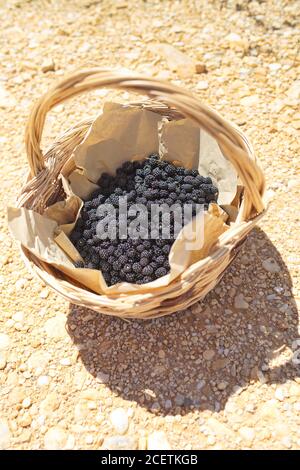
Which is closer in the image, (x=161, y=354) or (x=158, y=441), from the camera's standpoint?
(x=158, y=441)

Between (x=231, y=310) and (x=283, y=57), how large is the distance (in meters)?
1.23

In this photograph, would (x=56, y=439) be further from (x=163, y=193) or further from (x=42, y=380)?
(x=163, y=193)

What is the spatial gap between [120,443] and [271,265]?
2.35 ft

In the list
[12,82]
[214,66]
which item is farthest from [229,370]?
[12,82]

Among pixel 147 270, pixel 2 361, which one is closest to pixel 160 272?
pixel 147 270

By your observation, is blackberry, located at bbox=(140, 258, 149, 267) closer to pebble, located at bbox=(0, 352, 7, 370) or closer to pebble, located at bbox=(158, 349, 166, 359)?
pebble, located at bbox=(158, 349, 166, 359)

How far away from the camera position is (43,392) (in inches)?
62.0

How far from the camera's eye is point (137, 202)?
163cm

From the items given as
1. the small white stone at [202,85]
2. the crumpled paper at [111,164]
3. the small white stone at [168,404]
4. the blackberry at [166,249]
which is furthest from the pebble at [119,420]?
the small white stone at [202,85]

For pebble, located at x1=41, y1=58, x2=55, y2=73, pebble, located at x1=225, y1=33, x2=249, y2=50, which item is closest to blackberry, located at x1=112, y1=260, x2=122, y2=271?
pebble, located at x1=41, y1=58, x2=55, y2=73

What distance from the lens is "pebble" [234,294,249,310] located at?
1.65 metres

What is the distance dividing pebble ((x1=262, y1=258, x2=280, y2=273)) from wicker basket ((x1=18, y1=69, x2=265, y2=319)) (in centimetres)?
31

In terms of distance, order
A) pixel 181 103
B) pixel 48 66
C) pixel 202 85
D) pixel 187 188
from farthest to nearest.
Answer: pixel 48 66 < pixel 202 85 < pixel 187 188 < pixel 181 103

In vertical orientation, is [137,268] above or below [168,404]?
above
